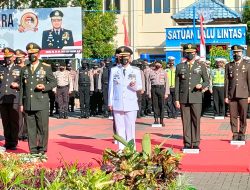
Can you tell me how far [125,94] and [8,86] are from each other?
114 inches

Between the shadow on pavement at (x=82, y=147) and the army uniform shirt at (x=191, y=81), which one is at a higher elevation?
the army uniform shirt at (x=191, y=81)

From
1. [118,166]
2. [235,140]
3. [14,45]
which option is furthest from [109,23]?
[118,166]

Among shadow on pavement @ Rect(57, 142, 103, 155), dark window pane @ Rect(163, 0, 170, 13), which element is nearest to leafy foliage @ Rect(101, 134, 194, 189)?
shadow on pavement @ Rect(57, 142, 103, 155)

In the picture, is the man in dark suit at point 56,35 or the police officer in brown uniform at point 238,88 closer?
the police officer in brown uniform at point 238,88

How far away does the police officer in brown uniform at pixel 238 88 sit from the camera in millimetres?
12508

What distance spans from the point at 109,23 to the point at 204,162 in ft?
119

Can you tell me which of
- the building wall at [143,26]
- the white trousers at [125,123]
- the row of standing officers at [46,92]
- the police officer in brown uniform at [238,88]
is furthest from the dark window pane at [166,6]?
the white trousers at [125,123]

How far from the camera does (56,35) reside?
1135 inches

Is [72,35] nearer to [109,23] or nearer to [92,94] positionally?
[92,94]

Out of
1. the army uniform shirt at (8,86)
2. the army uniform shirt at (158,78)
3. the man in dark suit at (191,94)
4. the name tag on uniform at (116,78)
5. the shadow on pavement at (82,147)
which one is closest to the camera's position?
the name tag on uniform at (116,78)

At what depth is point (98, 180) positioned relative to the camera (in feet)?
16.2

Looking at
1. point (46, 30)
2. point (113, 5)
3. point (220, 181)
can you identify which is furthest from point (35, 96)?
point (113, 5)

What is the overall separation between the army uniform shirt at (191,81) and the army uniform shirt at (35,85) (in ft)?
7.94

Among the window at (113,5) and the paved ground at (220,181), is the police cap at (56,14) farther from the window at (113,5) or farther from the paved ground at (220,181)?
the window at (113,5)
